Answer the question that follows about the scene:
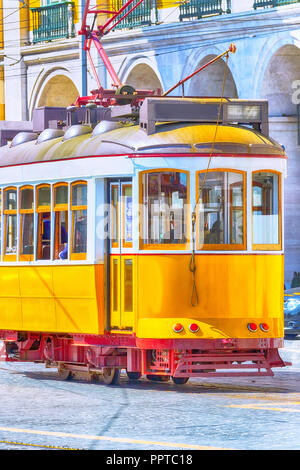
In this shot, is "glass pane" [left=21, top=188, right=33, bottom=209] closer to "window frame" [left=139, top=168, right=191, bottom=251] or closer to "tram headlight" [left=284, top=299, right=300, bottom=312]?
"window frame" [left=139, top=168, right=191, bottom=251]

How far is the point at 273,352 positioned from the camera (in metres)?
16.3

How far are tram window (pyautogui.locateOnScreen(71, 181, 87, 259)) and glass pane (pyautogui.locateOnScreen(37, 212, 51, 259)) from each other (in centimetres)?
60

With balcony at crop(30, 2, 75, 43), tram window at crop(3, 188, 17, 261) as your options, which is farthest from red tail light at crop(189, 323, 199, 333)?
balcony at crop(30, 2, 75, 43)

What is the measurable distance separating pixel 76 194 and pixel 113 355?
6.38 ft

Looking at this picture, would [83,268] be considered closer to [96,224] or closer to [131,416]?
[96,224]

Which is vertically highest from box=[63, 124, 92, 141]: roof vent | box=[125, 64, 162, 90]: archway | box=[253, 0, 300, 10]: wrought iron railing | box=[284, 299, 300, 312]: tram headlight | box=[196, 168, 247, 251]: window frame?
box=[253, 0, 300, 10]: wrought iron railing

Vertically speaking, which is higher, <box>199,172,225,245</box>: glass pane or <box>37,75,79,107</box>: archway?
<box>37,75,79,107</box>: archway

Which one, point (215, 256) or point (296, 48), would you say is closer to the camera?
point (215, 256)

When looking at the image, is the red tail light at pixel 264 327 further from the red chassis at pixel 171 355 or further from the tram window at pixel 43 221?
the tram window at pixel 43 221

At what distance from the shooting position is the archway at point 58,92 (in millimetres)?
44562

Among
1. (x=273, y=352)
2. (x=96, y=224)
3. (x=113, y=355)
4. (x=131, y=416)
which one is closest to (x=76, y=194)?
(x=96, y=224)

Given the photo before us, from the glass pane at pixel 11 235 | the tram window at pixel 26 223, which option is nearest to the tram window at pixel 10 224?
the glass pane at pixel 11 235

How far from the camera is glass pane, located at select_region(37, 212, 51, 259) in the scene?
17484 mm

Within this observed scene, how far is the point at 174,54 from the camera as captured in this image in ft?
125
